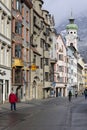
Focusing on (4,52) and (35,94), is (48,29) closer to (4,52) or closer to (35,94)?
(35,94)

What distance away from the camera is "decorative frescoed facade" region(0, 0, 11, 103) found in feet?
184

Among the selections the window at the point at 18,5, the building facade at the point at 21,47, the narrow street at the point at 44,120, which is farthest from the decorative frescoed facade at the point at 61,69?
the narrow street at the point at 44,120

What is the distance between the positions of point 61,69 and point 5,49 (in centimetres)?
7085

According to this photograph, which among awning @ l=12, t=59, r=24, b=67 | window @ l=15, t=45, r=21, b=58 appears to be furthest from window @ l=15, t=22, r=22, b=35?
awning @ l=12, t=59, r=24, b=67

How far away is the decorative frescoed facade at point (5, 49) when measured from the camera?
2205 inches

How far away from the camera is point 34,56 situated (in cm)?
7950

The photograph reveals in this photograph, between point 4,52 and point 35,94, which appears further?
point 35,94

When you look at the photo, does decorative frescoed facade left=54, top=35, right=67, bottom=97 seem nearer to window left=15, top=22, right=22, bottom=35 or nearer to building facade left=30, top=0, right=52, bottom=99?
building facade left=30, top=0, right=52, bottom=99

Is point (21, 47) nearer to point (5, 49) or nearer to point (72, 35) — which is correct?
point (5, 49)

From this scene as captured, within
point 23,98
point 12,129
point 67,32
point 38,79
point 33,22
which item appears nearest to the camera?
point 12,129

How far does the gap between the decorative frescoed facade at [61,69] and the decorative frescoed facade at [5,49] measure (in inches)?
2369

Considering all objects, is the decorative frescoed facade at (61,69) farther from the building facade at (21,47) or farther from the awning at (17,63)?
the awning at (17,63)

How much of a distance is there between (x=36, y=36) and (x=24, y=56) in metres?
12.4

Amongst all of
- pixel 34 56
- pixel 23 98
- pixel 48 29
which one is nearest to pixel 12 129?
pixel 23 98
